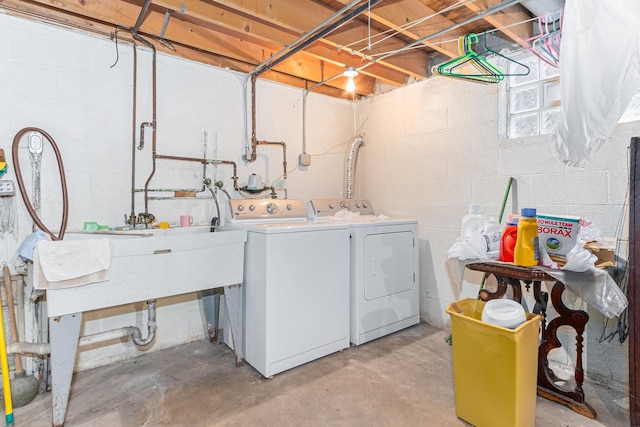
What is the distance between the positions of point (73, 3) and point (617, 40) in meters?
2.76

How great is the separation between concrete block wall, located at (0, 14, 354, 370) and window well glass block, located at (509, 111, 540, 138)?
76.4 inches

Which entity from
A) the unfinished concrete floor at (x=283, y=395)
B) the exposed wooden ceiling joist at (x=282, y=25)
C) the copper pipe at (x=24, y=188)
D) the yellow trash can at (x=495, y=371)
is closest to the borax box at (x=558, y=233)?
the yellow trash can at (x=495, y=371)

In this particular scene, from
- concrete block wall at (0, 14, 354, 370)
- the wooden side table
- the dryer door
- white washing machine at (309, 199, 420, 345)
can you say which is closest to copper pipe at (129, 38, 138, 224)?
concrete block wall at (0, 14, 354, 370)

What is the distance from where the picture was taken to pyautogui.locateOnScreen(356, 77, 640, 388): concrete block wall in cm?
198

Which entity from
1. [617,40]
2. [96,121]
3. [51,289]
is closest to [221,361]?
[51,289]

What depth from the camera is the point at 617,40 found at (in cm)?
108

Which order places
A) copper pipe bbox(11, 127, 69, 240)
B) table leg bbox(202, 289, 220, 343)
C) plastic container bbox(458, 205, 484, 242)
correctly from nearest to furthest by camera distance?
copper pipe bbox(11, 127, 69, 240)
plastic container bbox(458, 205, 484, 242)
table leg bbox(202, 289, 220, 343)

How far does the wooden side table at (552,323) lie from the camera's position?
1676 mm

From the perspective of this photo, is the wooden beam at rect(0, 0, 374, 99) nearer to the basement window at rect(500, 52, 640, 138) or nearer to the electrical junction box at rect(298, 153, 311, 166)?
the electrical junction box at rect(298, 153, 311, 166)

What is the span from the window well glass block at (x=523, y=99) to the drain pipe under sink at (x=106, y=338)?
116 inches

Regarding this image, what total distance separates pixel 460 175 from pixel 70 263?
2.67m

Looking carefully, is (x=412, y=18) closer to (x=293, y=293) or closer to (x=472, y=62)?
(x=472, y=62)

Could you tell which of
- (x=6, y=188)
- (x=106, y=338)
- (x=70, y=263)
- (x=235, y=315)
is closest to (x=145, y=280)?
(x=70, y=263)

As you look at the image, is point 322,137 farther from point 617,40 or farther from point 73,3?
point 617,40
